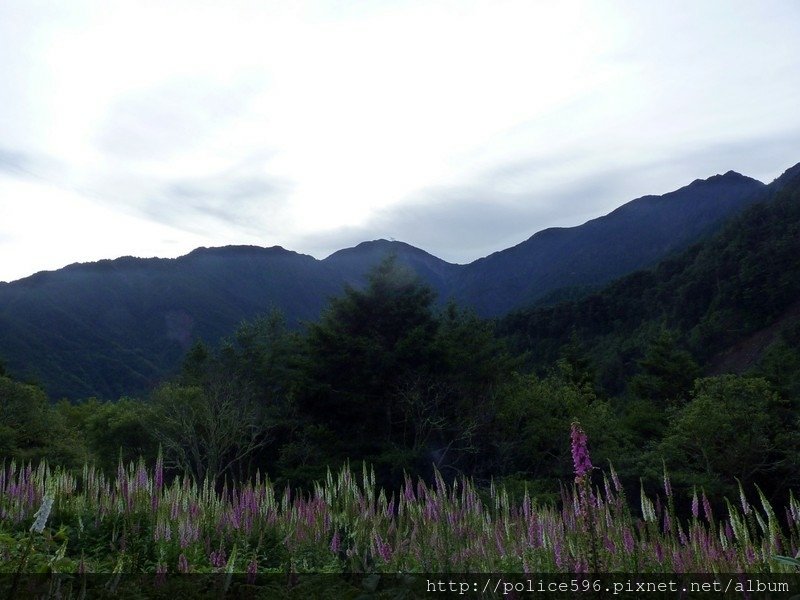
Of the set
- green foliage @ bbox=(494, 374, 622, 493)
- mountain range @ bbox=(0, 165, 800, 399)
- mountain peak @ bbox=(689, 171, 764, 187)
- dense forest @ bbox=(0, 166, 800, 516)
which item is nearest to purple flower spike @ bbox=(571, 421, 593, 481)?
dense forest @ bbox=(0, 166, 800, 516)

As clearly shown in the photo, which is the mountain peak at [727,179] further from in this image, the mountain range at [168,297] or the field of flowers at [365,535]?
the field of flowers at [365,535]

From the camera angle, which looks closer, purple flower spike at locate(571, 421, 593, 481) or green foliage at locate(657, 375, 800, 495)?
purple flower spike at locate(571, 421, 593, 481)

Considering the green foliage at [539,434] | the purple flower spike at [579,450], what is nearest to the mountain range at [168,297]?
the green foliage at [539,434]

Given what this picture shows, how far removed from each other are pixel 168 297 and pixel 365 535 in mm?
150526

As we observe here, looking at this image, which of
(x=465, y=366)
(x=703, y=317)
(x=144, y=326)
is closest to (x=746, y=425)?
(x=465, y=366)

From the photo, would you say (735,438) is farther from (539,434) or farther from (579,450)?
(579,450)

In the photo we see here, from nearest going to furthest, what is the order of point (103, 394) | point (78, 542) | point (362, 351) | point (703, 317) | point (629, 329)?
point (78, 542) → point (362, 351) → point (703, 317) → point (629, 329) → point (103, 394)

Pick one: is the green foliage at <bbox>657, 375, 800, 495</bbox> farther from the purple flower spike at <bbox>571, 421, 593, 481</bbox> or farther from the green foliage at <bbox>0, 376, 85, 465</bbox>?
the green foliage at <bbox>0, 376, 85, 465</bbox>

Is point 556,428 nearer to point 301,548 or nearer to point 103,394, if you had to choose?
point 301,548

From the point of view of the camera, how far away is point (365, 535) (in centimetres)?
566

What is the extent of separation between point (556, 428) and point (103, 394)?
8121 centimetres

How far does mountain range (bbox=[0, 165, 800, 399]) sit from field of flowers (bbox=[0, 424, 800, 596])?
20358 mm

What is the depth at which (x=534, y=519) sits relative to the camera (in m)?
5.91

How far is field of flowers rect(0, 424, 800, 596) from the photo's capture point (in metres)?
4.25
